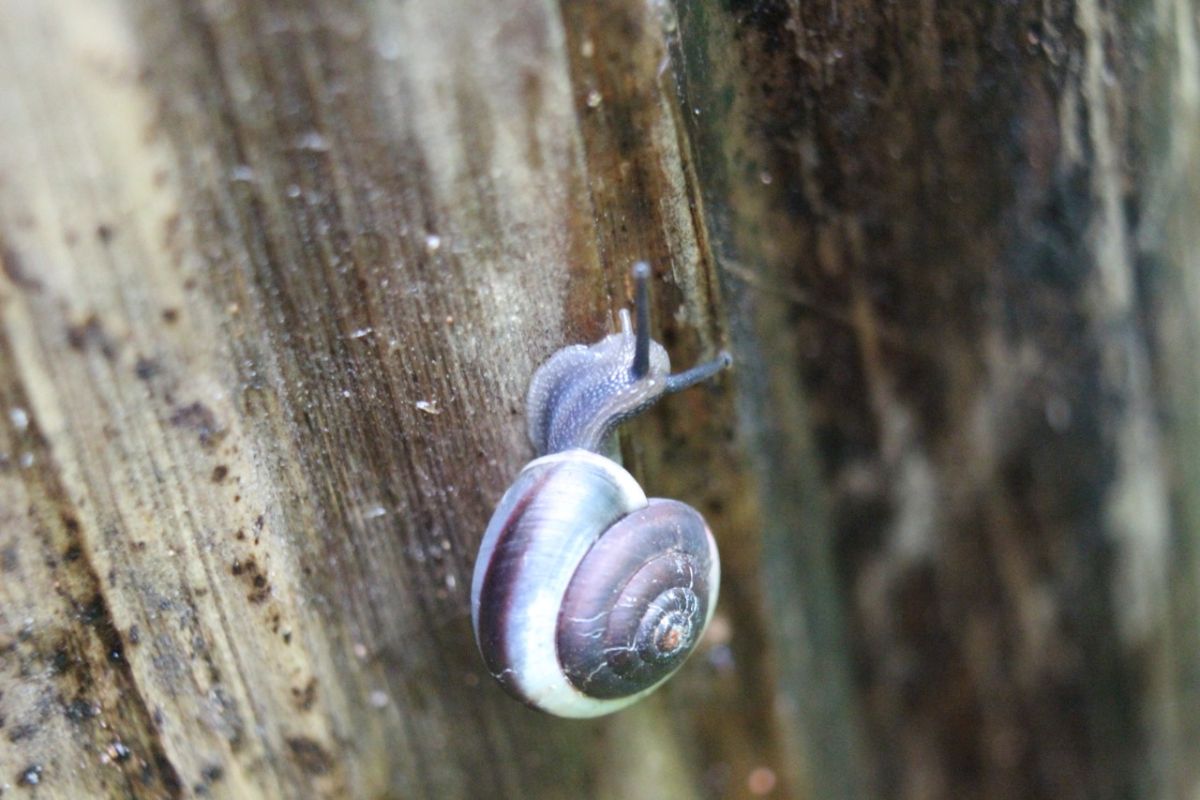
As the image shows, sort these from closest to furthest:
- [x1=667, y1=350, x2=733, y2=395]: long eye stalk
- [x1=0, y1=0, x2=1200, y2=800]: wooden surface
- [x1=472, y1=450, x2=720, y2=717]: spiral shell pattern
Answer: [x1=0, y1=0, x2=1200, y2=800]: wooden surface, [x1=472, y1=450, x2=720, y2=717]: spiral shell pattern, [x1=667, y1=350, x2=733, y2=395]: long eye stalk

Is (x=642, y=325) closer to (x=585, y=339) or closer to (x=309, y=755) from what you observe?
(x=585, y=339)

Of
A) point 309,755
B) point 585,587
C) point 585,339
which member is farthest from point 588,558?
point 309,755

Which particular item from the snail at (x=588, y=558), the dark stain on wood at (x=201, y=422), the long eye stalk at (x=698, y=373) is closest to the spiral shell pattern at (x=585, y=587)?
the snail at (x=588, y=558)

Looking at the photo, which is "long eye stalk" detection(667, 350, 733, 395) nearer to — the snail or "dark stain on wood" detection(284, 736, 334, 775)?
the snail

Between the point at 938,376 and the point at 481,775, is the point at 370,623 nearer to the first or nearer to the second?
the point at 481,775

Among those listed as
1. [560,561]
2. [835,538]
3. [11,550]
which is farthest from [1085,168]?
[11,550]

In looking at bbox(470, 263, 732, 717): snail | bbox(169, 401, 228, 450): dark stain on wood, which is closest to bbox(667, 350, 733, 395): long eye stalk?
bbox(470, 263, 732, 717): snail
